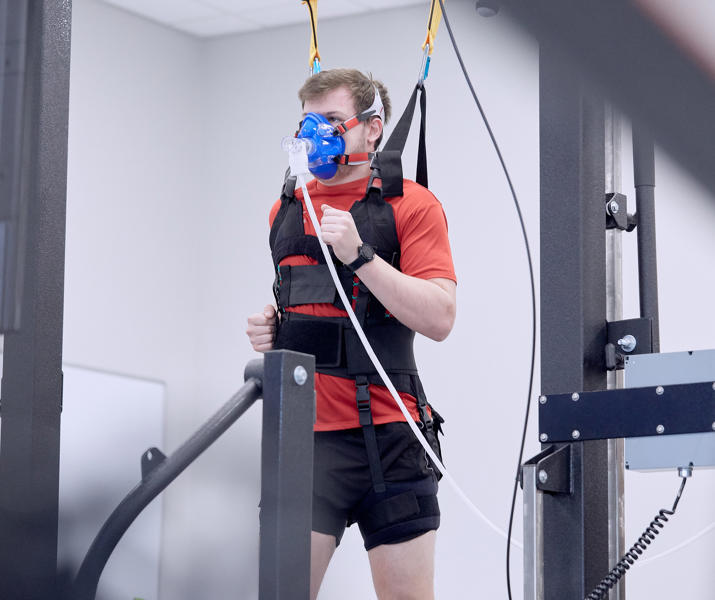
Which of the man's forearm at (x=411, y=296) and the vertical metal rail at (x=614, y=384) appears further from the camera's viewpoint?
the man's forearm at (x=411, y=296)

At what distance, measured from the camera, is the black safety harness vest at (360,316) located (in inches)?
76.2

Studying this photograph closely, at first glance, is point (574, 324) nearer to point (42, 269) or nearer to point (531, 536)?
point (531, 536)

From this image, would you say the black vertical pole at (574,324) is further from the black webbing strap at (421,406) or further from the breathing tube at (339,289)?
the black webbing strap at (421,406)

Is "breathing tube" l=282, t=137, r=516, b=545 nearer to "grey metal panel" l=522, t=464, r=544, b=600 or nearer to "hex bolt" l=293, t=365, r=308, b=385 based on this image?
"grey metal panel" l=522, t=464, r=544, b=600

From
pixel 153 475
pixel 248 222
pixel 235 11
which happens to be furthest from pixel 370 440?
pixel 235 11

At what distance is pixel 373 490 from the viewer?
1893 mm

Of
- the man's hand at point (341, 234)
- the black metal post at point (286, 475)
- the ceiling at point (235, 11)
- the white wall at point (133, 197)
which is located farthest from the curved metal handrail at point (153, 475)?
the ceiling at point (235, 11)

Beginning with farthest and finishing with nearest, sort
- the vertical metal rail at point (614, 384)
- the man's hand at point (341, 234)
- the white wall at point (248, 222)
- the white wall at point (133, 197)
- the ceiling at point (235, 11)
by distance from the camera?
the ceiling at point (235, 11)
the white wall at point (133, 197)
the white wall at point (248, 222)
the man's hand at point (341, 234)
the vertical metal rail at point (614, 384)

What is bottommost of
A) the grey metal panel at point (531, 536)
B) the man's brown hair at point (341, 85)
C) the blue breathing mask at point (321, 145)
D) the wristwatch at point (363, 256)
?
the grey metal panel at point (531, 536)

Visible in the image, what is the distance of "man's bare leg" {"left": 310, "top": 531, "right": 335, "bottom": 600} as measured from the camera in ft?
6.00

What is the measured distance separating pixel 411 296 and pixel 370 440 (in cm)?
28

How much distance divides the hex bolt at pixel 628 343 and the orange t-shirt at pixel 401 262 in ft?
1.53

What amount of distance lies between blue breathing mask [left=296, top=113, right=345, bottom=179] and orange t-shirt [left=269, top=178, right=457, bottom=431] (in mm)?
65

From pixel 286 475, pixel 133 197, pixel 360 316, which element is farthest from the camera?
pixel 133 197
